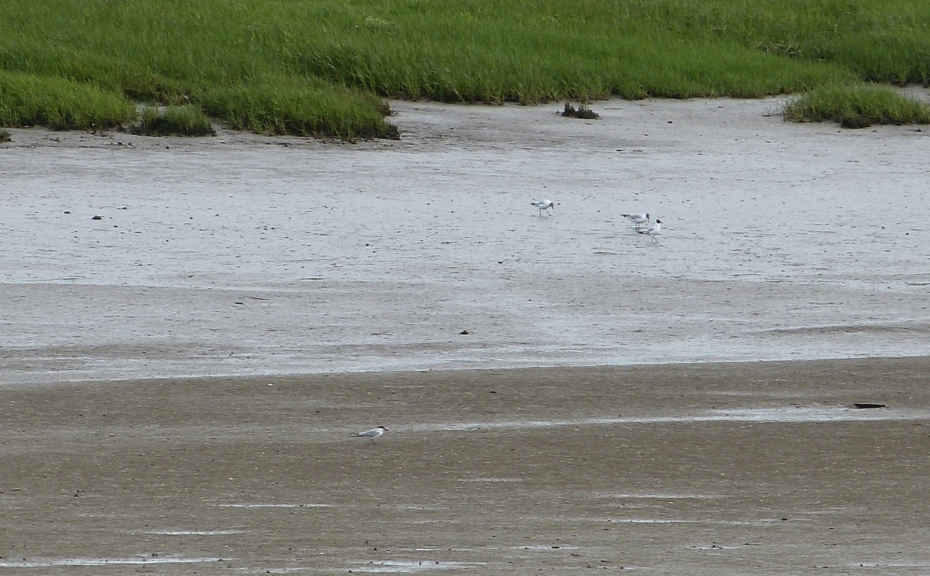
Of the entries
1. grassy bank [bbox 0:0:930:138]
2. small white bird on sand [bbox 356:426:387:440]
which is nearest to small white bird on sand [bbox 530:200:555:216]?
grassy bank [bbox 0:0:930:138]

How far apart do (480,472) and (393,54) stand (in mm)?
15321

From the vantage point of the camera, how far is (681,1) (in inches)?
1075

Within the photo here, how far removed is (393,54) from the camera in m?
20.5

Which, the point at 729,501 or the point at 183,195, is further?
the point at 183,195

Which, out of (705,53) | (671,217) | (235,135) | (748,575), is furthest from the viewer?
(705,53)

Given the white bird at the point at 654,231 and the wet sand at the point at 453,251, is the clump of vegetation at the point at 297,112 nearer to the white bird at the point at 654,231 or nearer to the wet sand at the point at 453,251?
the wet sand at the point at 453,251

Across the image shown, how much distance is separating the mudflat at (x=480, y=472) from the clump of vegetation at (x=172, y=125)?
928cm

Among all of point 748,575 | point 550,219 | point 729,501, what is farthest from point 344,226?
point 748,575

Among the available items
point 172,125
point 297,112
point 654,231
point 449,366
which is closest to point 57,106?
point 172,125

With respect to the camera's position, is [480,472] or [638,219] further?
[638,219]

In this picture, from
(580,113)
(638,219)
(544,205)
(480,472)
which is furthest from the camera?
(580,113)

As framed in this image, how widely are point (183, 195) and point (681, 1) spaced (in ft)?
53.3

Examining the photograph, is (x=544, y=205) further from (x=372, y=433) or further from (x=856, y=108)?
(x=856, y=108)

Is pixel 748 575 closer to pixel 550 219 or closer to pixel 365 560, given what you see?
pixel 365 560
